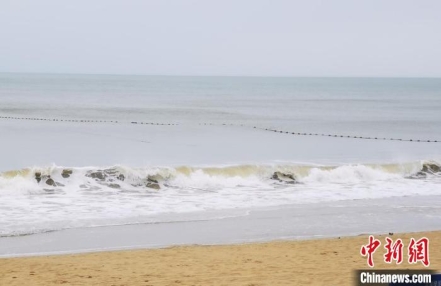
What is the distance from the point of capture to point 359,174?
2031 centimetres

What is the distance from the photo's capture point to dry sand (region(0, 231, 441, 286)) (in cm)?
798

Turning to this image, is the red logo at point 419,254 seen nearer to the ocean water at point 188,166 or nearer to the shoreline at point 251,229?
the shoreline at point 251,229

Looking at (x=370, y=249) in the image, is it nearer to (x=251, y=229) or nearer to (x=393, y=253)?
(x=393, y=253)

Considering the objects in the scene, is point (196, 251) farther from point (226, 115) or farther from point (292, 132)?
point (226, 115)

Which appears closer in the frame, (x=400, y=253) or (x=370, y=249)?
(x=400, y=253)

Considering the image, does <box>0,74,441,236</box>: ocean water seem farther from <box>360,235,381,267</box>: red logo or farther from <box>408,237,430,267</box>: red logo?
<box>408,237,430,267</box>: red logo

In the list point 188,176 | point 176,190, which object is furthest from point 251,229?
point 188,176

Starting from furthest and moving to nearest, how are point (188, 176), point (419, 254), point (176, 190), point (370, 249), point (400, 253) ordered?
point (188, 176) < point (176, 190) < point (370, 249) < point (419, 254) < point (400, 253)

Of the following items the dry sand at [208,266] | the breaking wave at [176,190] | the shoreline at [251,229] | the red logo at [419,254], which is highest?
the breaking wave at [176,190]

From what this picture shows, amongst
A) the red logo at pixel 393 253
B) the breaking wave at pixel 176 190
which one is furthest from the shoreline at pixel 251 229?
the red logo at pixel 393 253

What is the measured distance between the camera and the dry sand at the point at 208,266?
798cm

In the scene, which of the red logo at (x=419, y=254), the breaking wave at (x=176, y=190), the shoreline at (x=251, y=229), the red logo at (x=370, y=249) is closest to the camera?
the red logo at (x=419, y=254)

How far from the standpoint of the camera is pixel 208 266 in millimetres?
8711

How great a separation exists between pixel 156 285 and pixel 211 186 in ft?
33.6
